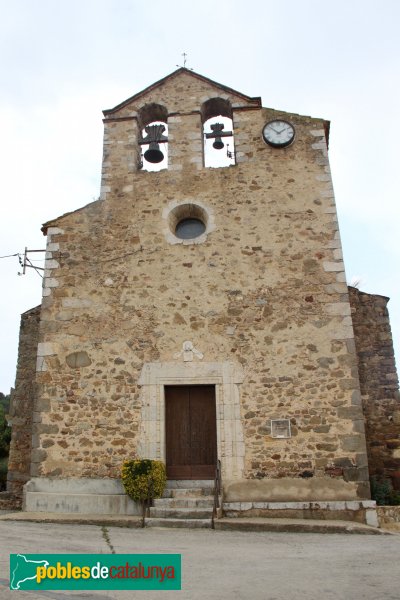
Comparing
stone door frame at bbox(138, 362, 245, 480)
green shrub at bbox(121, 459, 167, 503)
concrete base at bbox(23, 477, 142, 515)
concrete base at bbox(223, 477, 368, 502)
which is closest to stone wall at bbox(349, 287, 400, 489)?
concrete base at bbox(223, 477, 368, 502)

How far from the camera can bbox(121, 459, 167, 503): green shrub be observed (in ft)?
27.1

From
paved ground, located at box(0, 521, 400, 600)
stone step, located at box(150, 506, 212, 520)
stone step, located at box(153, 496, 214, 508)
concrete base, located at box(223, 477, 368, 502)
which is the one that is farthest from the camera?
concrete base, located at box(223, 477, 368, 502)

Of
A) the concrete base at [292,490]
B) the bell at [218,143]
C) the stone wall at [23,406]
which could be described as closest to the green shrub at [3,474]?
the stone wall at [23,406]

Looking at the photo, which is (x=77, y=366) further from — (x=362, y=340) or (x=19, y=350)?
(x=362, y=340)

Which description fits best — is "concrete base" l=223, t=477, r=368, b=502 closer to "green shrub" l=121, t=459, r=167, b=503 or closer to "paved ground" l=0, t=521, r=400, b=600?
"green shrub" l=121, t=459, r=167, b=503

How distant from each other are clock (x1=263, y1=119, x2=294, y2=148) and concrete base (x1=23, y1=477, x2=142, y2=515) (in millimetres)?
7312

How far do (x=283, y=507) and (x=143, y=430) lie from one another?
2695 mm

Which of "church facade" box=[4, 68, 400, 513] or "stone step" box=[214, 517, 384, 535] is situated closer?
"stone step" box=[214, 517, 384, 535]

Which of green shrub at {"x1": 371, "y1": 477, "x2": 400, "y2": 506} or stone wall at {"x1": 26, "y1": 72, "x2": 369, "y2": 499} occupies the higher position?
stone wall at {"x1": 26, "y1": 72, "x2": 369, "y2": 499}

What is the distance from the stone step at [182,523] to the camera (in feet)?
24.6

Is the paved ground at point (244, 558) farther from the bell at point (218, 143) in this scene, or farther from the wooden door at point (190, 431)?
the bell at point (218, 143)

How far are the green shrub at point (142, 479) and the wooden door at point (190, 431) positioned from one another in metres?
0.84

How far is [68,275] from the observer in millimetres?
10445

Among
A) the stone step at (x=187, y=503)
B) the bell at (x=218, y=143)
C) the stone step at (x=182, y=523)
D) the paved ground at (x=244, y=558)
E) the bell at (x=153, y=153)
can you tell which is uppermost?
the bell at (x=218, y=143)
